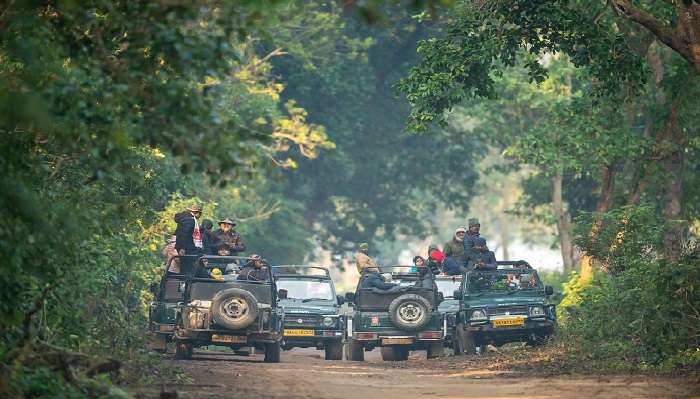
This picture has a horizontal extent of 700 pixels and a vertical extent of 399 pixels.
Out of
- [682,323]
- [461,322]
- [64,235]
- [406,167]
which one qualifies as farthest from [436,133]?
[64,235]

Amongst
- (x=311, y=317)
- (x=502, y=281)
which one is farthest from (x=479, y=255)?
(x=311, y=317)

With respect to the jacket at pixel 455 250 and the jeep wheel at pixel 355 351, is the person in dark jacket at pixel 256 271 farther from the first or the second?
the jacket at pixel 455 250

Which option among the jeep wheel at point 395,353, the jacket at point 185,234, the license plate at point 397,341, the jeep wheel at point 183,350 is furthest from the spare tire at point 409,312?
the jeep wheel at point 183,350

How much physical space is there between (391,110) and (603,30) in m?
27.0

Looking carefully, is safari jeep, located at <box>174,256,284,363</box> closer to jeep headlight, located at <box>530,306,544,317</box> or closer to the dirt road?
the dirt road

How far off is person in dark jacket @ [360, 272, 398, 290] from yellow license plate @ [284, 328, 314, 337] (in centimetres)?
133

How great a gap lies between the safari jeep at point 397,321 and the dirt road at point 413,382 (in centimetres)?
153

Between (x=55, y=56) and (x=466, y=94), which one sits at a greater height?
(x=466, y=94)

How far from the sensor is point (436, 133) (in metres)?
52.2

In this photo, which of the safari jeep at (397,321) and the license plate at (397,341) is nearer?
the safari jeep at (397,321)

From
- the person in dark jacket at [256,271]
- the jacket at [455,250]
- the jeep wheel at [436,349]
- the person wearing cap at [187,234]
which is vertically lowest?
the jeep wheel at [436,349]

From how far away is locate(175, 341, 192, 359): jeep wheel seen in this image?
68.7 feet

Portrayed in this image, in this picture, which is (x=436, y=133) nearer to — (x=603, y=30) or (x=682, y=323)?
(x=603, y=30)

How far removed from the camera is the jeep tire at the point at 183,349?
20.9m
